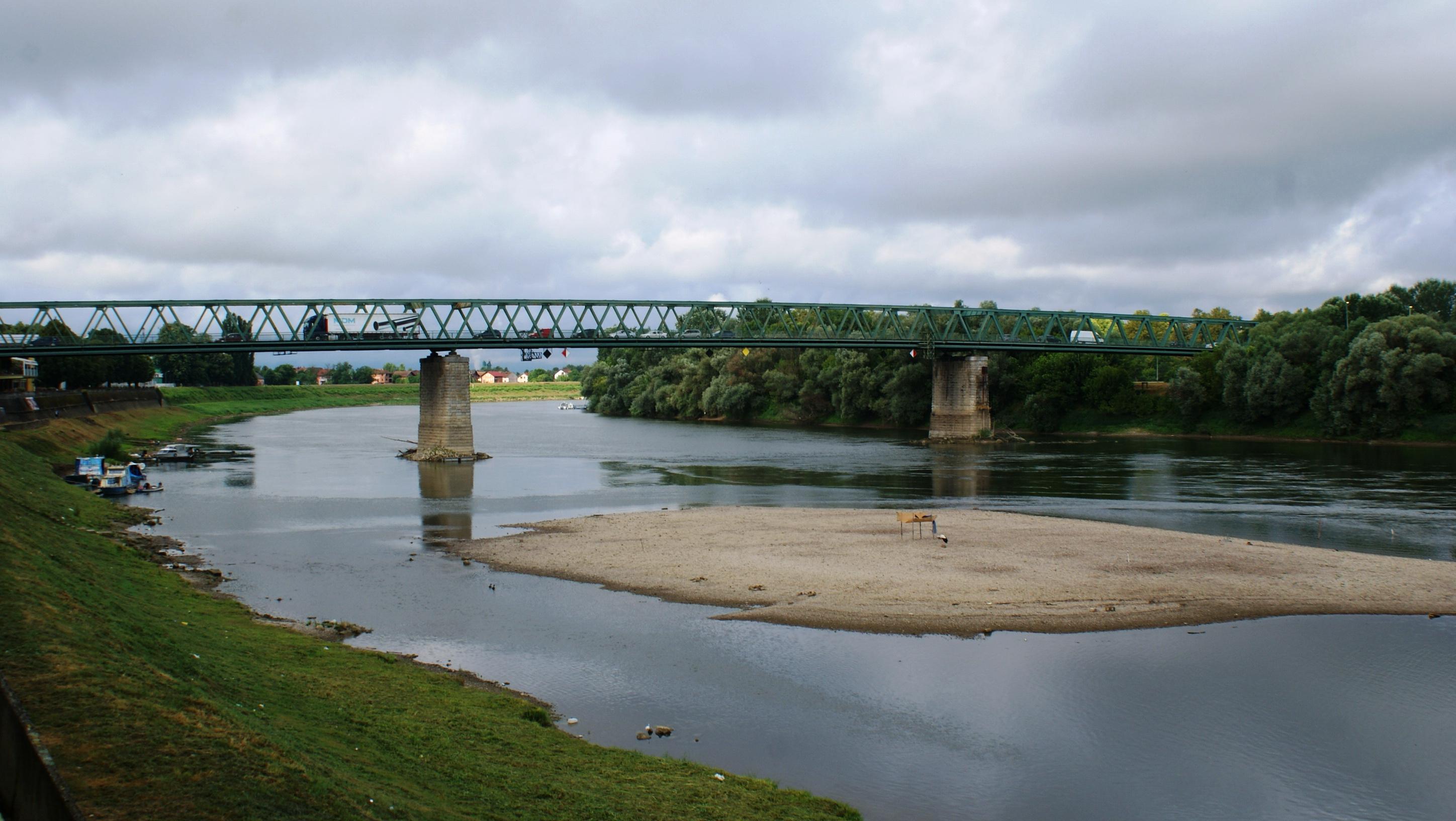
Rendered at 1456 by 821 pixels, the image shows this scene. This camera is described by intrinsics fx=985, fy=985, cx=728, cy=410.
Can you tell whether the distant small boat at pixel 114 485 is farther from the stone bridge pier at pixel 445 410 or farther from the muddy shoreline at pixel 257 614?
the stone bridge pier at pixel 445 410

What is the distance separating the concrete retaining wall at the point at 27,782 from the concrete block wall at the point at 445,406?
250 ft

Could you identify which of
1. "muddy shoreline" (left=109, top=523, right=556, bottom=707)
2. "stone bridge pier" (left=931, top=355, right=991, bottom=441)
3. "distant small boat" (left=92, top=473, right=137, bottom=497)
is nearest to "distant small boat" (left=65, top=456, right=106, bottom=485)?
"distant small boat" (left=92, top=473, right=137, bottom=497)

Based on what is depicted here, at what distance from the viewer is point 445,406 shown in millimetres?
85125

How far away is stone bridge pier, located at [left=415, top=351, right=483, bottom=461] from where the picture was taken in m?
83.8

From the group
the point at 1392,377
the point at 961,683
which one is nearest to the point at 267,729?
the point at 961,683

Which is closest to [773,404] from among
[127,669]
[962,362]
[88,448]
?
[962,362]

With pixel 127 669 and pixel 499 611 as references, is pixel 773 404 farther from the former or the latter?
pixel 127 669

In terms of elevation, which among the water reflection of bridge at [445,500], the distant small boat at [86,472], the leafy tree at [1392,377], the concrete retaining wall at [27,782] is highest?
the leafy tree at [1392,377]

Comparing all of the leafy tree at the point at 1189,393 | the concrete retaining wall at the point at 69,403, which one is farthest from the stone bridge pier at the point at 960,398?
the concrete retaining wall at the point at 69,403

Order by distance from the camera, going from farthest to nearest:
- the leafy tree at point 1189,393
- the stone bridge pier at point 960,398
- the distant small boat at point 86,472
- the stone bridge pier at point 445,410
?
1. the stone bridge pier at point 960,398
2. the leafy tree at point 1189,393
3. the stone bridge pier at point 445,410
4. the distant small boat at point 86,472

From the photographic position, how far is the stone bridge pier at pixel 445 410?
83.8 m

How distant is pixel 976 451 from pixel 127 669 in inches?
Result: 3761

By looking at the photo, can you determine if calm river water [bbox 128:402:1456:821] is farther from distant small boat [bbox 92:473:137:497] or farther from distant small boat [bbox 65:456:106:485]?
distant small boat [bbox 65:456:106:485]

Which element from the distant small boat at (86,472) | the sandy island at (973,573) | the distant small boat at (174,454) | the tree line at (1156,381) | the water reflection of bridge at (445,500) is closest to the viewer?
the sandy island at (973,573)
